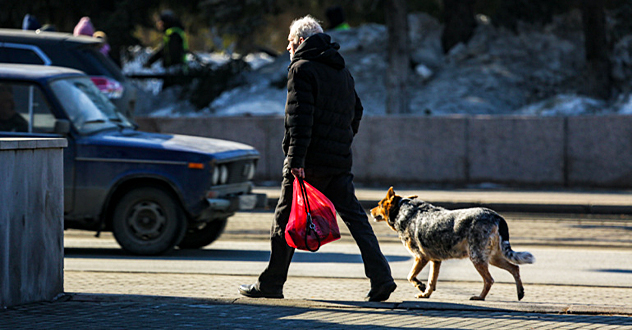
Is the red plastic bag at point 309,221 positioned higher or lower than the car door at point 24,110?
lower

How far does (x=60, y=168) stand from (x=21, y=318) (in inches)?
46.0

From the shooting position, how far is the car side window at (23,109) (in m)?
9.31

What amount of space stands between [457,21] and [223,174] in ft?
51.1

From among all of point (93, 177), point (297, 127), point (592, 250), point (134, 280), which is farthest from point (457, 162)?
point (297, 127)

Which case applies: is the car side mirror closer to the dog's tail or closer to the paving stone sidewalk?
the paving stone sidewalk

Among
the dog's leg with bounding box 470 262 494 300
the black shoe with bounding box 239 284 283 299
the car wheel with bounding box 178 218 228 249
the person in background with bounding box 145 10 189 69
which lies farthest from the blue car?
the person in background with bounding box 145 10 189 69

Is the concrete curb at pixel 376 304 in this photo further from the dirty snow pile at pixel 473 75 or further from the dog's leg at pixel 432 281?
the dirty snow pile at pixel 473 75

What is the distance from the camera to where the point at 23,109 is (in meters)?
9.34

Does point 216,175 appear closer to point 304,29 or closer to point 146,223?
point 146,223

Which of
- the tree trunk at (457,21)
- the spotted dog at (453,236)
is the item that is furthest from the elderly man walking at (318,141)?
the tree trunk at (457,21)

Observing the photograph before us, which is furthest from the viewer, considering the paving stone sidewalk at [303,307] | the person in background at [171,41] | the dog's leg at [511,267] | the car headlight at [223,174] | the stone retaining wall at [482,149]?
the person in background at [171,41]

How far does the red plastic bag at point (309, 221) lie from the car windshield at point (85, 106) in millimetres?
3770

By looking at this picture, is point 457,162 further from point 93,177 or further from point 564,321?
point 564,321

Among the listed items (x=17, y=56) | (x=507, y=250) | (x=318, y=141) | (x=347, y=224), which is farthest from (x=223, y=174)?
(x=17, y=56)
